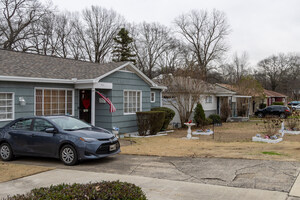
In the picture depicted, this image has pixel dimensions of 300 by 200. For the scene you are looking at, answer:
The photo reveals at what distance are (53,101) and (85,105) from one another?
1.93 m

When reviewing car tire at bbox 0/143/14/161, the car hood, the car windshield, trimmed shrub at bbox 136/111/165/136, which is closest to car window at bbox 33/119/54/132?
the car windshield

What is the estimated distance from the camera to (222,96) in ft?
97.0

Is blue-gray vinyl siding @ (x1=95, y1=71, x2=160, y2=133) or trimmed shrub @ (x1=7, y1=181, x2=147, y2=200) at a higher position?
blue-gray vinyl siding @ (x1=95, y1=71, x2=160, y2=133)

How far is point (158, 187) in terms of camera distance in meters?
6.06

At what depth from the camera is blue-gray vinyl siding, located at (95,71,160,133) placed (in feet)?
48.5

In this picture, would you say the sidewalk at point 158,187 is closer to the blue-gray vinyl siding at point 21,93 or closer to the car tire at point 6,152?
the car tire at point 6,152

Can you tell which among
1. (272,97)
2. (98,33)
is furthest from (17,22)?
(272,97)

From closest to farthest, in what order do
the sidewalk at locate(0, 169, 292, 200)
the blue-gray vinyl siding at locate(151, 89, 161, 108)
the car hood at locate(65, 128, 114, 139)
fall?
the sidewalk at locate(0, 169, 292, 200)
the car hood at locate(65, 128, 114, 139)
the blue-gray vinyl siding at locate(151, 89, 161, 108)

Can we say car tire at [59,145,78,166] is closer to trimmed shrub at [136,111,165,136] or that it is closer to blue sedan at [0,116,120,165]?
blue sedan at [0,116,120,165]

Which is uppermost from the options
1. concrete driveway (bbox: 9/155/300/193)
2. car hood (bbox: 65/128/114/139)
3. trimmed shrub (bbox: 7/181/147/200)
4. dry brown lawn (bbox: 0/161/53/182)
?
car hood (bbox: 65/128/114/139)

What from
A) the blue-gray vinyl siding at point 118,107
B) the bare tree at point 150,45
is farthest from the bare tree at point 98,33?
the blue-gray vinyl siding at point 118,107

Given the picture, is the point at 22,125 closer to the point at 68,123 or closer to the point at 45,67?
the point at 68,123

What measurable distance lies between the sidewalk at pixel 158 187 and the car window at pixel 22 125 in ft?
7.55

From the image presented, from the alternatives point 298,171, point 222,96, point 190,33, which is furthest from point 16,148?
point 190,33
